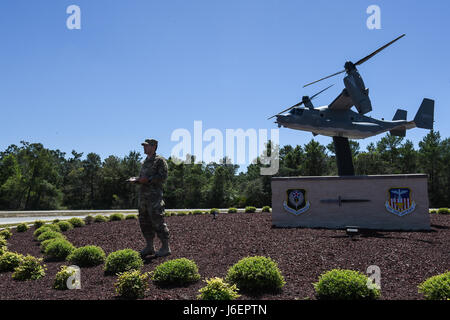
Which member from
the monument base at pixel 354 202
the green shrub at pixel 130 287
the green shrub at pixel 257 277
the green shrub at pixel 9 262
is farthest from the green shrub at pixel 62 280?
the monument base at pixel 354 202

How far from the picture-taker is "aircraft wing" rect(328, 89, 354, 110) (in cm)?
1665

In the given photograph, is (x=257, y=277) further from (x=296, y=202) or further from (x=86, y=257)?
(x=296, y=202)

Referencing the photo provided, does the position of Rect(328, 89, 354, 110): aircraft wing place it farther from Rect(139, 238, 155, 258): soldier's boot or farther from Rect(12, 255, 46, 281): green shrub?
Rect(12, 255, 46, 281): green shrub

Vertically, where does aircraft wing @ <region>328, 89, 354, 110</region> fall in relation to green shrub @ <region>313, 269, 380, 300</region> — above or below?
above

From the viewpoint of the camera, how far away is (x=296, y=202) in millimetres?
16609

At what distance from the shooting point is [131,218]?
24000 mm

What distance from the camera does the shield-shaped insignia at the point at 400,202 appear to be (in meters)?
15.1

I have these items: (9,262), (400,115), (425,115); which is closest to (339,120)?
(400,115)

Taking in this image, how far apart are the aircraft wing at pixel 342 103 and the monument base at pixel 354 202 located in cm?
417

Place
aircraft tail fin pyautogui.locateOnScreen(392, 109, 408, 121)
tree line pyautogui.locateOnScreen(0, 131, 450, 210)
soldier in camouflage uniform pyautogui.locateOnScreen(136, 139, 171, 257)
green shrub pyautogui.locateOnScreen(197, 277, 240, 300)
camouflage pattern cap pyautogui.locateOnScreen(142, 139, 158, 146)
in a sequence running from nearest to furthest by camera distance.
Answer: green shrub pyautogui.locateOnScreen(197, 277, 240, 300)
soldier in camouflage uniform pyautogui.locateOnScreen(136, 139, 171, 257)
camouflage pattern cap pyautogui.locateOnScreen(142, 139, 158, 146)
aircraft tail fin pyautogui.locateOnScreen(392, 109, 408, 121)
tree line pyautogui.locateOnScreen(0, 131, 450, 210)

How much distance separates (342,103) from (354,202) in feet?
18.5

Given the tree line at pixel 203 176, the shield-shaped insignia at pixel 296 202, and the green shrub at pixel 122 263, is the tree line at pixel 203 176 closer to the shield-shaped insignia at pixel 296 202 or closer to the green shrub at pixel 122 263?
the shield-shaped insignia at pixel 296 202

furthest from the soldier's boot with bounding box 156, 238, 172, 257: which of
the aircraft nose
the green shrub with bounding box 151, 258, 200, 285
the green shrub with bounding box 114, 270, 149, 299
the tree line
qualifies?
the tree line
